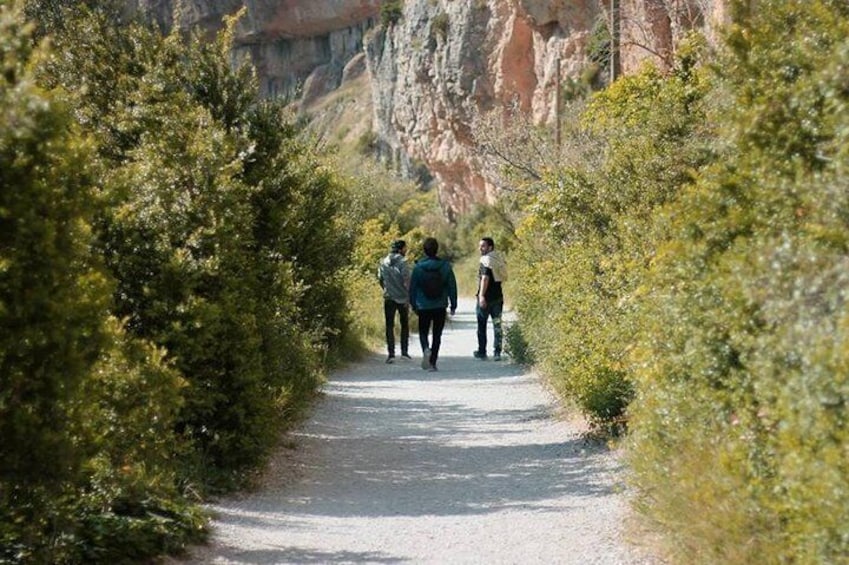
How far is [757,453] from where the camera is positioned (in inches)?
191

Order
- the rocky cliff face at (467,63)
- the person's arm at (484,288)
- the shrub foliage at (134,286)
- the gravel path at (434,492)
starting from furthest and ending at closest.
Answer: the rocky cliff face at (467,63) → the person's arm at (484,288) → the gravel path at (434,492) → the shrub foliage at (134,286)

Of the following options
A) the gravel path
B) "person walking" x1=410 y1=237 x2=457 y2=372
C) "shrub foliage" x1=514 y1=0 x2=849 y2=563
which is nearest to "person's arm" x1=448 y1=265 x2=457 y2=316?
"person walking" x1=410 y1=237 x2=457 y2=372

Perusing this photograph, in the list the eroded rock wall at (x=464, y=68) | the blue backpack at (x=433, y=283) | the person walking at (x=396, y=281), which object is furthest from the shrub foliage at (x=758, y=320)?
the eroded rock wall at (x=464, y=68)

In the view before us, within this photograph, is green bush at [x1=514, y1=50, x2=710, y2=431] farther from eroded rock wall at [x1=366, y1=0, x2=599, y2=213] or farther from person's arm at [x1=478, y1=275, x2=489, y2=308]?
eroded rock wall at [x1=366, y1=0, x2=599, y2=213]

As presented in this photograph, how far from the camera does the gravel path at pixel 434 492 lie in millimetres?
6559

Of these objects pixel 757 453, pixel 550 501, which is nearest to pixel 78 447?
pixel 757 453

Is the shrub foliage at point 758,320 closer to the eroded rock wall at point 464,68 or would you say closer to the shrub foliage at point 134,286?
the shrub foliage at point 134,286

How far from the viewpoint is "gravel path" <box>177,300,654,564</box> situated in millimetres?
6559

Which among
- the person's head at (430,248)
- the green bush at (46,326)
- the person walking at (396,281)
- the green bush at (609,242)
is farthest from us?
the person walking at (396,281)

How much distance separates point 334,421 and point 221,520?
15.4 feet

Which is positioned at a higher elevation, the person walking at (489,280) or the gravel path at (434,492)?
the person walking at (489,280)

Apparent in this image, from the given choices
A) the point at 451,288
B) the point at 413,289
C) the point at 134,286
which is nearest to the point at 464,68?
the point at 451,288

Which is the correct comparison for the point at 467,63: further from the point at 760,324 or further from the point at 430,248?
the point at 760,324

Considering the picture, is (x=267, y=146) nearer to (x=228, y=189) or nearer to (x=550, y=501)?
(x=228, y=189)
